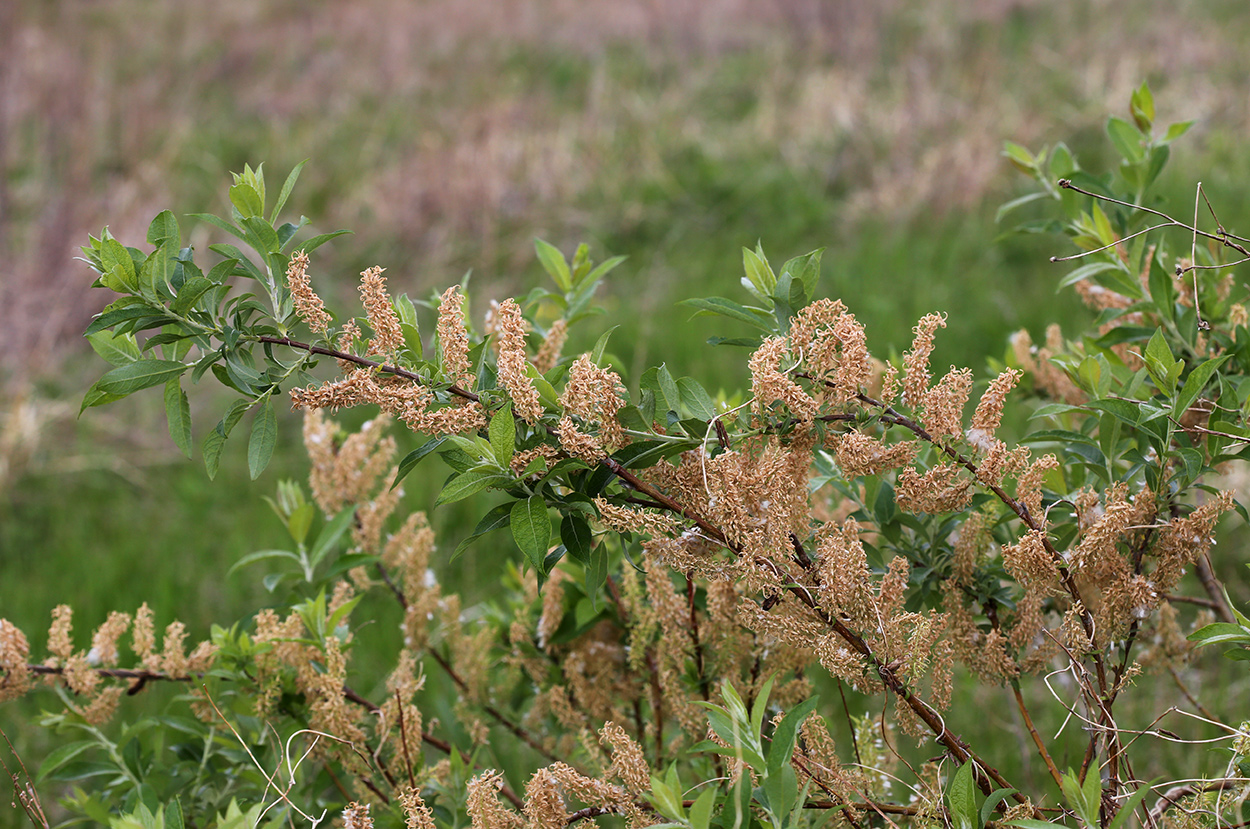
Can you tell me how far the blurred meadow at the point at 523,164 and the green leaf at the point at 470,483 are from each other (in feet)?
7.50

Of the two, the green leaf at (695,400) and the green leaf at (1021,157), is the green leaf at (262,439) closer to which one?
the green leaf at (695,400)

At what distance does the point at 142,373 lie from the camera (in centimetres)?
120

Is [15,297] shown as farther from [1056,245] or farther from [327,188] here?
[1056,245]

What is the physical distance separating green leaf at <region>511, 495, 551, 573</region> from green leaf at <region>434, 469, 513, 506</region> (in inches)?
1.4

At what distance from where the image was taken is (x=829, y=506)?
1.88 meters

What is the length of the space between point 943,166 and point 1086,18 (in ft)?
14.3

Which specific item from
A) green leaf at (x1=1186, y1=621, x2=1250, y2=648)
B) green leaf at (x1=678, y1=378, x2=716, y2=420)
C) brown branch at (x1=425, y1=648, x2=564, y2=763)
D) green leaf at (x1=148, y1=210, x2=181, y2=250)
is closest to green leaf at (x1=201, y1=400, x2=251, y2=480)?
green leaf at (x1=148, y1=210, x2=181, y2=250)

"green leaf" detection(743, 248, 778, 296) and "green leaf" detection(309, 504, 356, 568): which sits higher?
"green leaf" detection(743, 248, 778, 296)

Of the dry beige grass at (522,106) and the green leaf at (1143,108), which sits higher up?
the green leaf at (1143,108)

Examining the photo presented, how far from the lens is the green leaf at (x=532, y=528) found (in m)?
1.13

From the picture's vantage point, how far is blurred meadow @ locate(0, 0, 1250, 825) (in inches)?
167

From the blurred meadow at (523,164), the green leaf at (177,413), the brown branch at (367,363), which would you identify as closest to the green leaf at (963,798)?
the brown branch at (367,363)

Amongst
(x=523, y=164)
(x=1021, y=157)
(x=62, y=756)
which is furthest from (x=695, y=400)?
(x=523, y=164)

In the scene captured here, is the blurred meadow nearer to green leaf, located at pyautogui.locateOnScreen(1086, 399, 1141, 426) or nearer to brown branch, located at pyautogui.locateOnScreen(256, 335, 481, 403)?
brown branch, located at pyautogui.locateOnScreen(256, 335, 481, 403)
